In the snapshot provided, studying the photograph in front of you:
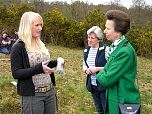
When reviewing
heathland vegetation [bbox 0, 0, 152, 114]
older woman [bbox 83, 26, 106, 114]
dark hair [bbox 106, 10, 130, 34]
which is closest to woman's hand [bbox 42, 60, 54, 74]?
dark hair [bbox 106, 10, 130, 34]

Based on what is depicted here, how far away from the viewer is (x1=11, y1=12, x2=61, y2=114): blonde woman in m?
3.50

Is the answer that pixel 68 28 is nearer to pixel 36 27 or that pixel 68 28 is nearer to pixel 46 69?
pixel 36 27

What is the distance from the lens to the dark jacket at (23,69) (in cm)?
347

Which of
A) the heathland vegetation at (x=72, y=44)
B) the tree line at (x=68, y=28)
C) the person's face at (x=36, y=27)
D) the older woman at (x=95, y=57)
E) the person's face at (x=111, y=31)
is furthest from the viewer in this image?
the tree line at (x=68, y=28)

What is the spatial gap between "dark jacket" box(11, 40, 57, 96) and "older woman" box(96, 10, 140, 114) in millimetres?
740

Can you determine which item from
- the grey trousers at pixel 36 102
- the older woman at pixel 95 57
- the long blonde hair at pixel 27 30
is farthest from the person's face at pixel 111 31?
the older woman at pixel 95 57

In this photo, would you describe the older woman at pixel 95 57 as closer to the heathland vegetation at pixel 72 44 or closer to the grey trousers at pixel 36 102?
the grey trousers at pixel 36 102

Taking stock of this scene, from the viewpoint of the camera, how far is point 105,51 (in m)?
4.84

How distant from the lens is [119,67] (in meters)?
3.21

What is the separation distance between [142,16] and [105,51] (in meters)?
31.4

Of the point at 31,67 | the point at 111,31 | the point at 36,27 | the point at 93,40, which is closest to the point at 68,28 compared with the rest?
the point at 93,40

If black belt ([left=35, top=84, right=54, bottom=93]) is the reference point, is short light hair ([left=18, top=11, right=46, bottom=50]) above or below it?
above

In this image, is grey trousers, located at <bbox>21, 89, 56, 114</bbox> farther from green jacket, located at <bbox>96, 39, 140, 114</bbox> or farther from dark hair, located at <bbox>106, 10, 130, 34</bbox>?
dark hair, located at <bbox>106, 10, 130, 34</bbox>

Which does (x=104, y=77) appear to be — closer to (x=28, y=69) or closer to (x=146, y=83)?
(x=28, y=69)
